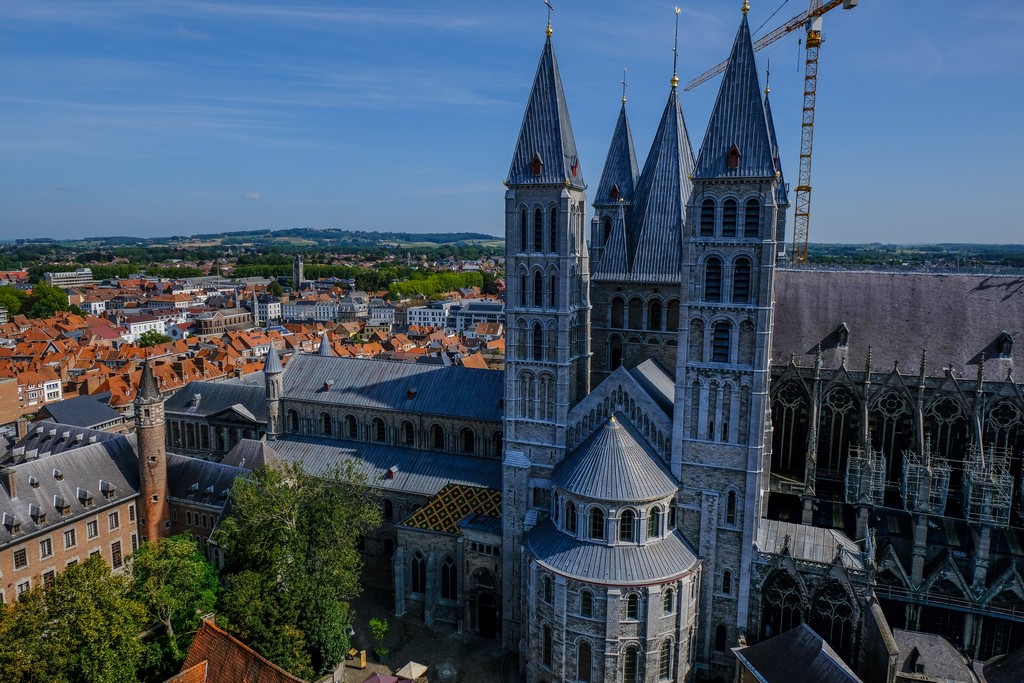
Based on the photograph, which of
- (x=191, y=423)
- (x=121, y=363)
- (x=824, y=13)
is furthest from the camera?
(x=121, y=363)

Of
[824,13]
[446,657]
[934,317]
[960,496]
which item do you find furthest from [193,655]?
[824,13]

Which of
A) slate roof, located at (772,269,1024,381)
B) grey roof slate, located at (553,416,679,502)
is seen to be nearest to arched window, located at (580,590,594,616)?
grey roof slate, located at (553,416,679,502)

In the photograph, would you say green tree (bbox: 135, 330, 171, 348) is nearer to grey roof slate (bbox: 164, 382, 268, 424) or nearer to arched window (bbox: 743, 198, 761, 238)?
grey roof slate (bbox: 164, 382, 268, 424)

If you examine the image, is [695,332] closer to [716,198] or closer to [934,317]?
[716,198]

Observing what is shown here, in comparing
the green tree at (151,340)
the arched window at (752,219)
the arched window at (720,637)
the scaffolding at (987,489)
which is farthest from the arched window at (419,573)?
the green tree at (151,340)

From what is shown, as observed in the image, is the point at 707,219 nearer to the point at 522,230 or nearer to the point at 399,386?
the point at 522,230
